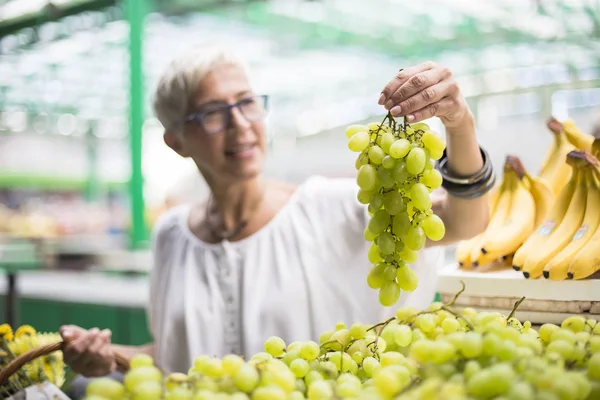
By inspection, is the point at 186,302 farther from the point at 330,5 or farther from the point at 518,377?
the point at 330,5

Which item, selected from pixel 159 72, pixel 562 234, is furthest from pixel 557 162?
pixel 159 72

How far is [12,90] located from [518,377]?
10680 millimetres

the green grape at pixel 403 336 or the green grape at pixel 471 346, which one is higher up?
the green grape at pixel 471 346

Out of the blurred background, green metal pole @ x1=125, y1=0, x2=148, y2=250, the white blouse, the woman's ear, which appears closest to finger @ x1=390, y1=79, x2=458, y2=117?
the white blouse

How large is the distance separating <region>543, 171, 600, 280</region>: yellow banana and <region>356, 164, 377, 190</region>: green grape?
439mm

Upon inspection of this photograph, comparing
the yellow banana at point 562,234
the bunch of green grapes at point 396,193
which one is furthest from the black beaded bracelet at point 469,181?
the bunch of green grapes at point 396,193

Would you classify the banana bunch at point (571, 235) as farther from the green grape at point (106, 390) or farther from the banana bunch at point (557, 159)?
the green grape at point (106, 390)

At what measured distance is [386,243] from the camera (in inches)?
33.9

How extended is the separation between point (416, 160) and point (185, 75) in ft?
3.02

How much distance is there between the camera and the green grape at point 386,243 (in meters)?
0.86

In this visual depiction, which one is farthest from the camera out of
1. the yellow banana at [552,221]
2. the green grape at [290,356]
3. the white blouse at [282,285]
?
the white blouse at [282,285]

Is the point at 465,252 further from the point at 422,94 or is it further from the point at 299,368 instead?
the point at 299,368

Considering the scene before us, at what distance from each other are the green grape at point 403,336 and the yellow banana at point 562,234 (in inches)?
17.3

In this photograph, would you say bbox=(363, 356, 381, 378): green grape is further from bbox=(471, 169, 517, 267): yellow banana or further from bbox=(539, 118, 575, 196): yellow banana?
bbox=(539, 118, 575, 196): yellow banana
